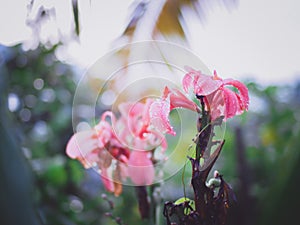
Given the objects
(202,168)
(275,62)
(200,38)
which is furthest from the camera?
(275,62)

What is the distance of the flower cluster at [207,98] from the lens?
0.50 meters

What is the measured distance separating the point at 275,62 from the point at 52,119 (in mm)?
892

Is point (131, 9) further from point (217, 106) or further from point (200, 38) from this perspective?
point (217, 106)

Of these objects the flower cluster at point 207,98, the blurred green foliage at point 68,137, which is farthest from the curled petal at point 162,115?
the blurred green foliage at point 68,137

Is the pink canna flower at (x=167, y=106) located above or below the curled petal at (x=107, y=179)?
above

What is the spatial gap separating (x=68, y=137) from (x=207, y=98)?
1195 millimetres

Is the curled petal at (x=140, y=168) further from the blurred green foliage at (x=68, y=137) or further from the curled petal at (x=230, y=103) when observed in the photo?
the blurred green foliage at (x=68, y=137)

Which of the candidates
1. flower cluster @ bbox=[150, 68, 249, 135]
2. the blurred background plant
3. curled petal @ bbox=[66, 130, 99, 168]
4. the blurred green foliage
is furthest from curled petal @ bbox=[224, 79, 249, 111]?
the blurred green foliage

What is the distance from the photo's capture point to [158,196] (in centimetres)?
65

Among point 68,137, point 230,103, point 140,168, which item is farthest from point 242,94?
point 68,137


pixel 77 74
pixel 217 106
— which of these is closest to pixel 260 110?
pixel 77 74

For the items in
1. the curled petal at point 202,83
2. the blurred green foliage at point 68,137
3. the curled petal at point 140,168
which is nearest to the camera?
the curled petal at point 202,83

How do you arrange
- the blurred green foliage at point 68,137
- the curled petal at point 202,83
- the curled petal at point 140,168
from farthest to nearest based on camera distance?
the blurred green foliage at point 68,137, the curled petal at point 140,168, the curled petal at point 202,83

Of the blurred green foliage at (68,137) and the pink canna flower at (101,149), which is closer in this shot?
the pink canna flower at (101,149)
